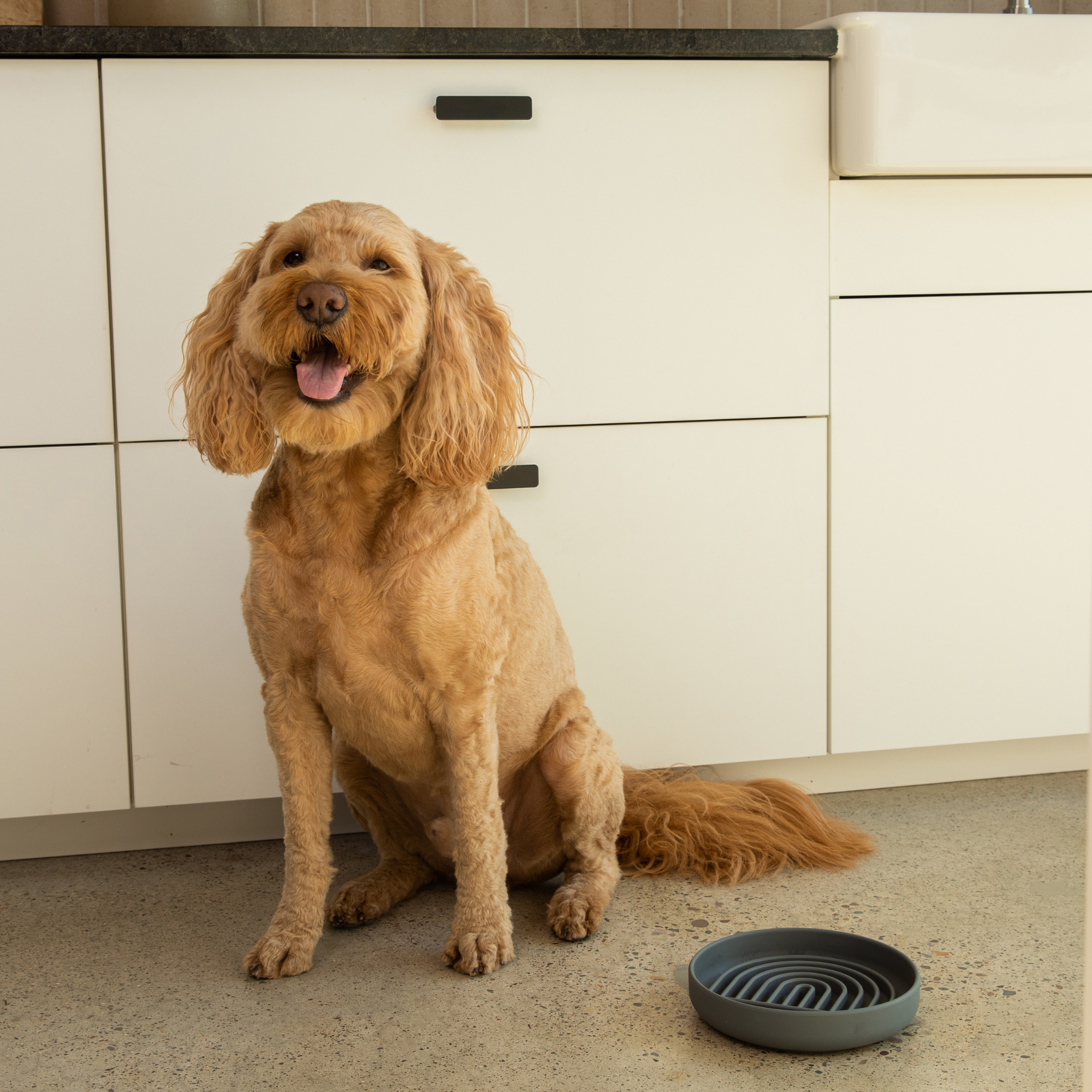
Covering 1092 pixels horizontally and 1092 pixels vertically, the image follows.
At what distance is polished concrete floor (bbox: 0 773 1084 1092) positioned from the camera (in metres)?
1.43

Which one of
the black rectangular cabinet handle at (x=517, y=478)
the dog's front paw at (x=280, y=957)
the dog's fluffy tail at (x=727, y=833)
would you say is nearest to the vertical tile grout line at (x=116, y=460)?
the dog's front paw at (x=280, y=957)

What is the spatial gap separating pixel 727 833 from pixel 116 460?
1265 mm

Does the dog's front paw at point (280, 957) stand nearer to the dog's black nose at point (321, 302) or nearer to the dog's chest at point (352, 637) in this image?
the dog's chest at point (352, 637)

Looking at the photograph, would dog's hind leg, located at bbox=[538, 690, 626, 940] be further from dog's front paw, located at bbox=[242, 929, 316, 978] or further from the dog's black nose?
the dog's black nose

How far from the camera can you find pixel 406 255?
1.55 meters

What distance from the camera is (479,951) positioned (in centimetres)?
167

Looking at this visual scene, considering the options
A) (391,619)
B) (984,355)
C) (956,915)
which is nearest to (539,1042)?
(391,619)

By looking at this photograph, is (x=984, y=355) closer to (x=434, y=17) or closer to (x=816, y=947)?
(x=816, y=947)

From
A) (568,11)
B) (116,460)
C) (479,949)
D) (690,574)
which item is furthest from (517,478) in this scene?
(568,11)

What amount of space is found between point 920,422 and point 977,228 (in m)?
0.38

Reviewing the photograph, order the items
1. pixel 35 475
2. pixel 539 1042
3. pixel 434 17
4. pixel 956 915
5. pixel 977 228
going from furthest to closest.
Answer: pixel 434 17 → pixel 977 228 → pixel 35 475 → pixel 956 915 → pixel 539 1042

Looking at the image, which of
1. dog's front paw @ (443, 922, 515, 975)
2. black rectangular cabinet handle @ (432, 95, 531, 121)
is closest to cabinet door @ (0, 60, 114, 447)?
black rectangular cabinet handle @ (432, 95, 531, 121)

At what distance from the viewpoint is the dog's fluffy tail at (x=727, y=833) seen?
201 cm

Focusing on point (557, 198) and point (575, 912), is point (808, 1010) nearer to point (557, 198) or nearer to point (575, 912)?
point (575, 912)
